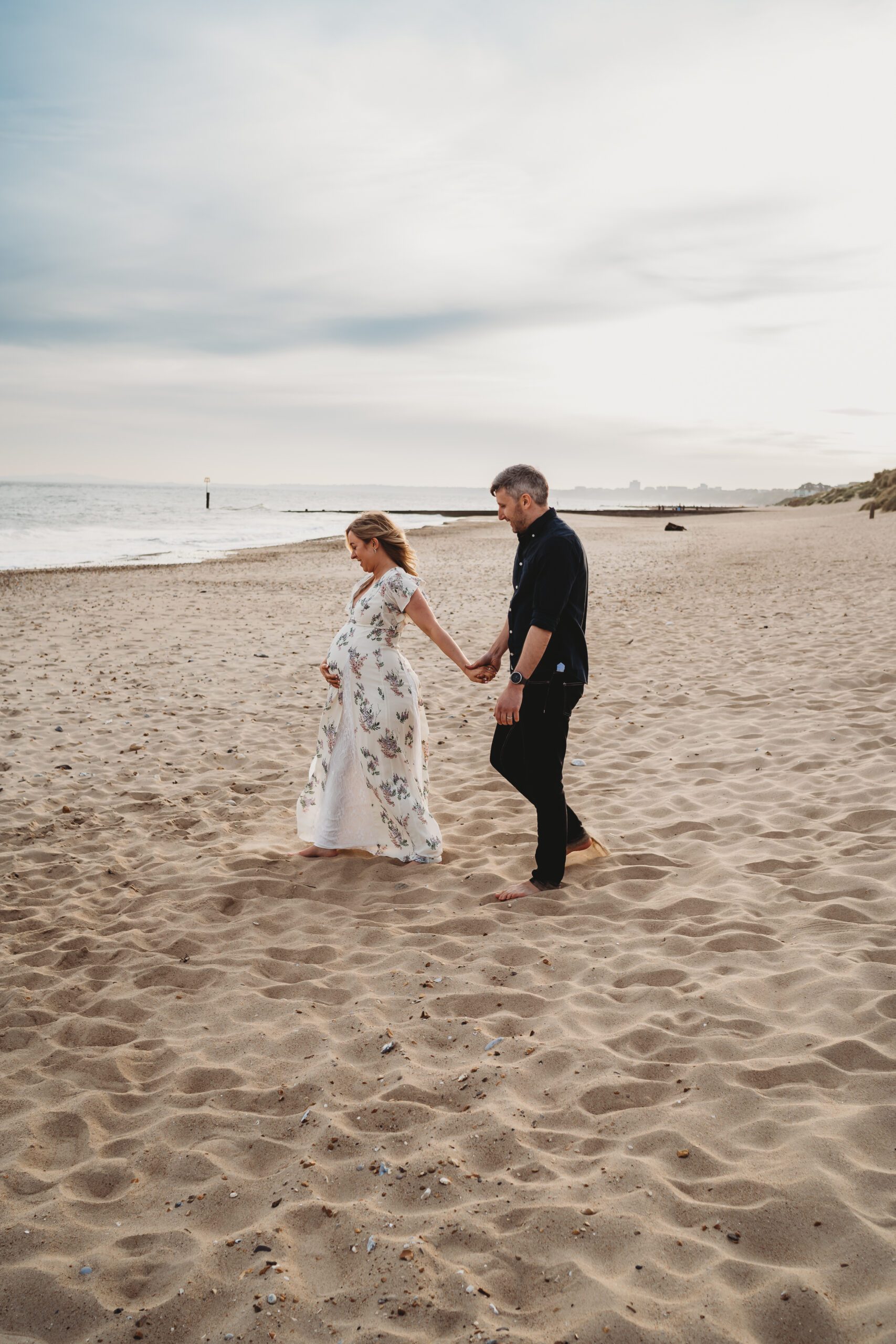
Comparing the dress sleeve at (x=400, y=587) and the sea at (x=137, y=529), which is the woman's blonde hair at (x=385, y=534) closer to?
the dress sleeve at (x=400, y=587)

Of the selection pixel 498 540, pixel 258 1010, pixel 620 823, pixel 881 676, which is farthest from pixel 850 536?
pixel 258 1010

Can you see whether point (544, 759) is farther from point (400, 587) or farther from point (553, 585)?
point (400, 587)

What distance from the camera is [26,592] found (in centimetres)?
1791

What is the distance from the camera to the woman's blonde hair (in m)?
4.82

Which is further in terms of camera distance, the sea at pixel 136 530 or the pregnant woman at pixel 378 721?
the sea at pixel 136 530

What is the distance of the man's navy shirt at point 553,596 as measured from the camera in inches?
160

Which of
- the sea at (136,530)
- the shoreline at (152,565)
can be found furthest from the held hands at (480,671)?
the sea at (136,530)

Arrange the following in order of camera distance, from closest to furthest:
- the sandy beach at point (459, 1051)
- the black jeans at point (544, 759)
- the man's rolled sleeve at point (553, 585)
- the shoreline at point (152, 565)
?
1. the sandy beach at point (459, 1051)
2. the man's rolled sleeve at point (553, 585)
3. the black jeans at point (544, 759)
4. the shoreline at point (152, 565)

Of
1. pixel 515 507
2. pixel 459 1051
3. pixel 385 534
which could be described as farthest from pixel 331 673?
pixel 459 1051

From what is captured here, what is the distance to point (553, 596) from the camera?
13.3 ft

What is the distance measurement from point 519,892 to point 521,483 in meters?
2.10

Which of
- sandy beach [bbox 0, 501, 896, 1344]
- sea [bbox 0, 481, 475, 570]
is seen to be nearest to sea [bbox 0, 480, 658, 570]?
sea [bbox 0, 481, 475, 570]

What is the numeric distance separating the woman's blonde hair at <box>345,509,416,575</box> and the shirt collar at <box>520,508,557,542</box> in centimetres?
77

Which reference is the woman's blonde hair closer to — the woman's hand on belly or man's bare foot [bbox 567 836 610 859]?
the woman's hand on belly
